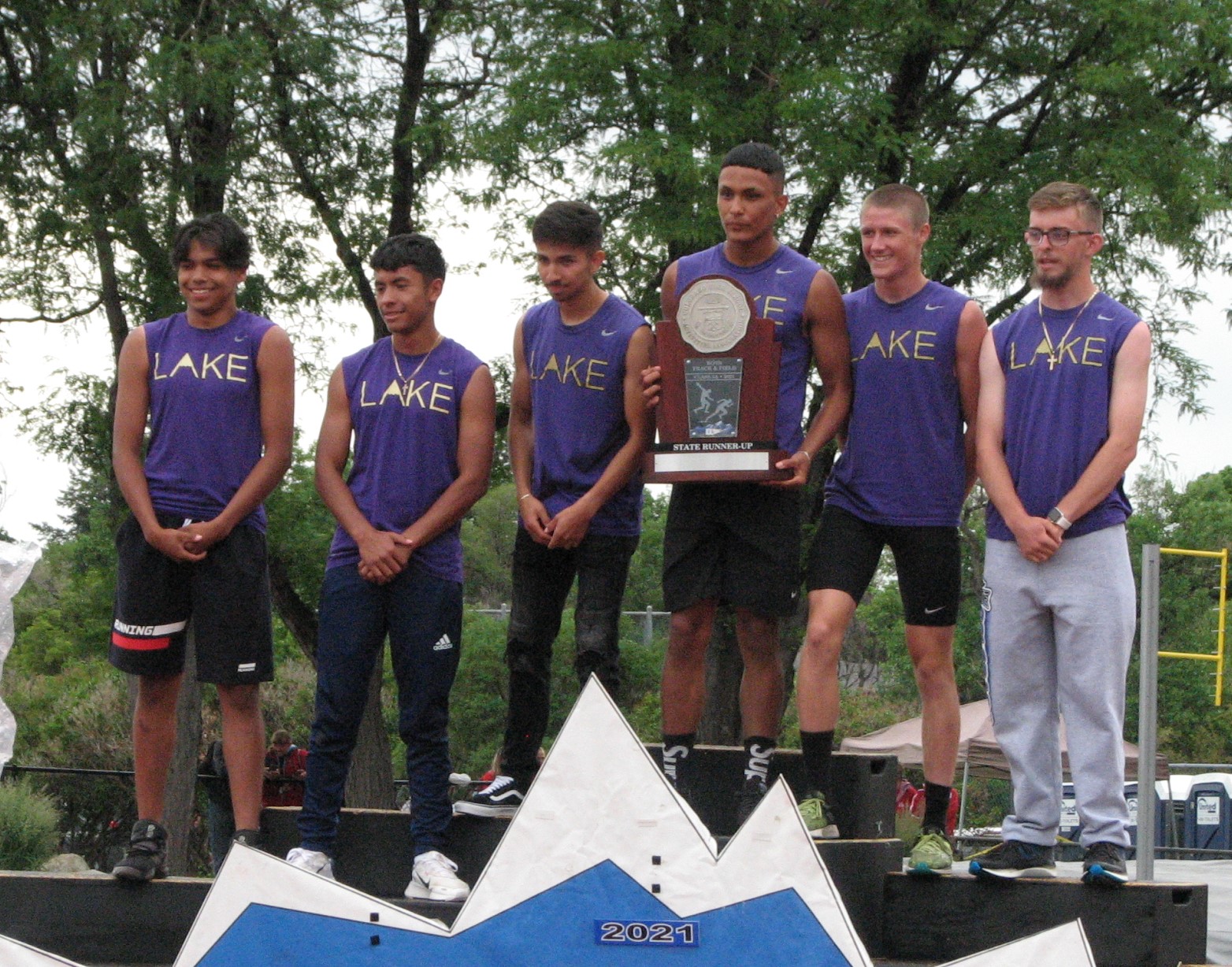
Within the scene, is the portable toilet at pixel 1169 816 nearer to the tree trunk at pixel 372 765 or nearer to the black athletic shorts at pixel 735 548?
the tree trunk at pixel 372 765

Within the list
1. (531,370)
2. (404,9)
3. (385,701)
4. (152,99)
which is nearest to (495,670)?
(385,701)

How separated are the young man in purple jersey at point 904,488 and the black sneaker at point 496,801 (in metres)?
0.87

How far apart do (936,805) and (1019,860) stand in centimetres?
39

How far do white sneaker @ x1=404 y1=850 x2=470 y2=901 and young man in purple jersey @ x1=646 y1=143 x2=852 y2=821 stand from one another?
0.75m

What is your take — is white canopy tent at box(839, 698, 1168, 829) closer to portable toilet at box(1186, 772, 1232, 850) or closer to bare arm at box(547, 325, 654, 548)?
portable toilet at box(1186, 772, 1232, 850)

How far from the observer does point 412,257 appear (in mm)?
4328

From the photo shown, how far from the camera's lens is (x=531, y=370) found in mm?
4449

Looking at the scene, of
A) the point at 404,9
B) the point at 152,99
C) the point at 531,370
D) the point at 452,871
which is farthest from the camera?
the point at 404,9

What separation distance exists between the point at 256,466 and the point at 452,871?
1288mm

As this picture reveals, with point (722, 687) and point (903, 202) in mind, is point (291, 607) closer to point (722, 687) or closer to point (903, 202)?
point (722, 687)

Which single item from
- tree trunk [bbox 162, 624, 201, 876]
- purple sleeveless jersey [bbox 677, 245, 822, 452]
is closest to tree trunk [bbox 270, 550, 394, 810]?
tree trunk [bbox 162, 624, 201, 876]

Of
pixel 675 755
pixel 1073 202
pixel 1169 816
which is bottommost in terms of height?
pixel 1169 816

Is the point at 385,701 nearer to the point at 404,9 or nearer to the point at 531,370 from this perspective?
the point at 404,9

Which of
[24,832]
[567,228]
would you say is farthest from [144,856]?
[24,832]
